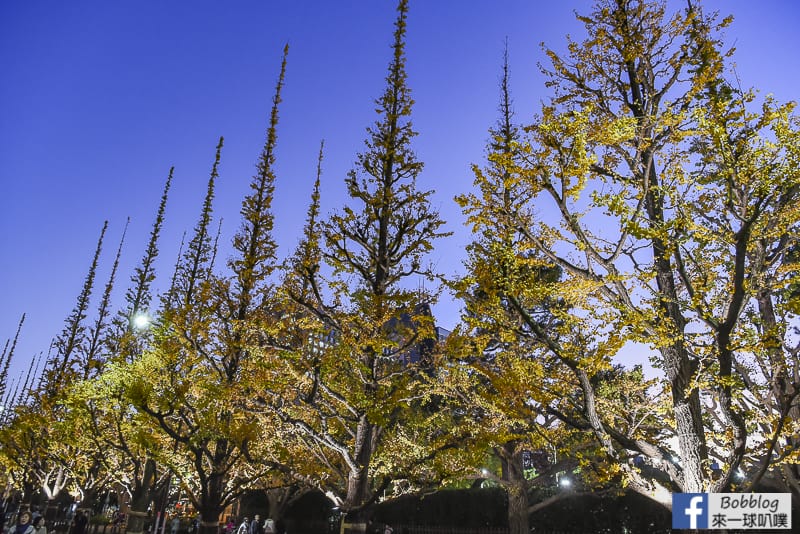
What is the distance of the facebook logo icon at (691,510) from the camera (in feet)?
18.6

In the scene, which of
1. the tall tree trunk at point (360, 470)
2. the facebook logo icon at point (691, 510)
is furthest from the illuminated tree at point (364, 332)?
the facebook logo icon at point (691, 510)

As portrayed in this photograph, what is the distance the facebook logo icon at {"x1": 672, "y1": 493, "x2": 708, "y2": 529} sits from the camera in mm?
5664

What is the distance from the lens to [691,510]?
5.79 meters

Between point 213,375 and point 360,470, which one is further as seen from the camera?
point 213,375

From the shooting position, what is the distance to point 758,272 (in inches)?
232

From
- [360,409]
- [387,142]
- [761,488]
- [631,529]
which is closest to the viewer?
[360,409]

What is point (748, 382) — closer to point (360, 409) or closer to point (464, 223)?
point (464, 223)

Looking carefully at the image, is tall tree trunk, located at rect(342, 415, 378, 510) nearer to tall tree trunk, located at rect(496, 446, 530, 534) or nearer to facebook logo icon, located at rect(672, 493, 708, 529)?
facebook logo icon, located at rect(672, 493, 708, 529)

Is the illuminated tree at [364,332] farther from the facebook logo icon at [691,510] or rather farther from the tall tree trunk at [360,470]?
the facebook logo icon at [691,510]

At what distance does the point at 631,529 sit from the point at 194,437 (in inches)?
638

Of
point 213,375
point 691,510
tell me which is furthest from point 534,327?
point 213,375

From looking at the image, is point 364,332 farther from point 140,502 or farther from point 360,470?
point 140,502

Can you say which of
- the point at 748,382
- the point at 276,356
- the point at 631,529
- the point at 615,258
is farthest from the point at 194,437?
the point at 631,529

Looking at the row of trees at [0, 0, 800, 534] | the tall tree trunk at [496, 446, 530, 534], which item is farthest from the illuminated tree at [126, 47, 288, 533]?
the tall tree trunk at [496, 446, 530, 534]
